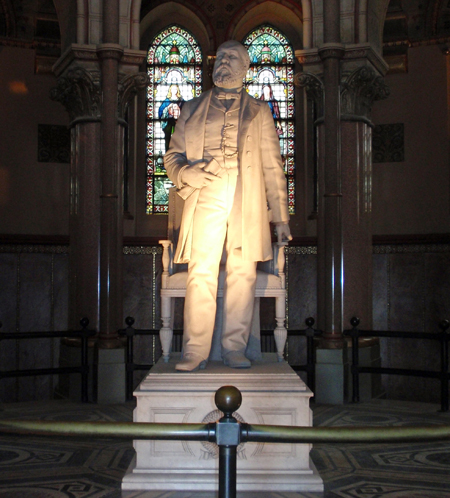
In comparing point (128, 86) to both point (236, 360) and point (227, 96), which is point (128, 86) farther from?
point (236, 360)

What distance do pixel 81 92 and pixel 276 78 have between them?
4.02 m

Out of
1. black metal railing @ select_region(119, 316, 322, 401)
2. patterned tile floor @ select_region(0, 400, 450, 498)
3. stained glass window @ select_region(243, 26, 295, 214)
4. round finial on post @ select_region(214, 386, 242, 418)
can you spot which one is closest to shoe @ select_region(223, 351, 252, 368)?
patterned tile floor @ select_region(0, 400, 450, 498)

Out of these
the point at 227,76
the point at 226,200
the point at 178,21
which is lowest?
the point at 226,200

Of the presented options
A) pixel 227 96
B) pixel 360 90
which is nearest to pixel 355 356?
pixel 360 90

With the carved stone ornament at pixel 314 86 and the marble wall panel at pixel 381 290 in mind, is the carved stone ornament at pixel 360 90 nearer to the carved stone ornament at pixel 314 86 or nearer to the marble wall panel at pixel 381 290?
the carved stone ornament at pixel 314 86

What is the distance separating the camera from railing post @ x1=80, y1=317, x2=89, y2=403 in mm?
6906

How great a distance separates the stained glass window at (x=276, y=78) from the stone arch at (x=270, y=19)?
105 millimetres

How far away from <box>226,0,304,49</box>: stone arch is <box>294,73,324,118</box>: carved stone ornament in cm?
304

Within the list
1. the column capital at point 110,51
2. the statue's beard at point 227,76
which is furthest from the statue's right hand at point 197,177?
the column capital at point 110,51

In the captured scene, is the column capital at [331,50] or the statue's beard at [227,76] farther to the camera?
the column capital at [331,50]

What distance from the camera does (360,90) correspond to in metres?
7.75

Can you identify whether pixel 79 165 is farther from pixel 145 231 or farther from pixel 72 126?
pixel 145 231

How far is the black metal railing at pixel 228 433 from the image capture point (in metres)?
2.05

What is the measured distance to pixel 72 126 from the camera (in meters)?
7.94
